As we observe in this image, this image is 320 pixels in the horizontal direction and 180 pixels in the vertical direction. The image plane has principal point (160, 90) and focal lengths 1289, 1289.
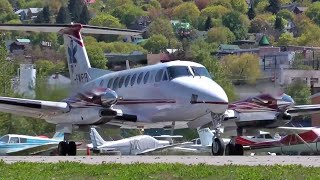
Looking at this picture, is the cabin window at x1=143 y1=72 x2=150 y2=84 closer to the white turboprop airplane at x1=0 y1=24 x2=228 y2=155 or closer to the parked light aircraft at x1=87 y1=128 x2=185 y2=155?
the white turboprop airplane at x1=0 y1=24 x2=228 y2=155

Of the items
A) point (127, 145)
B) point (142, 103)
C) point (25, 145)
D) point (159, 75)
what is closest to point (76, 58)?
point (142, 103)

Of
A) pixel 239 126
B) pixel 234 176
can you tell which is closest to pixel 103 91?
pixel 239 126

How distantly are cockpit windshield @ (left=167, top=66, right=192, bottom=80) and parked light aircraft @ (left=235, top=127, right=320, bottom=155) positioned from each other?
58.2 ft

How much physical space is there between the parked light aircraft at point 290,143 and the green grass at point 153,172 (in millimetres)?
30734

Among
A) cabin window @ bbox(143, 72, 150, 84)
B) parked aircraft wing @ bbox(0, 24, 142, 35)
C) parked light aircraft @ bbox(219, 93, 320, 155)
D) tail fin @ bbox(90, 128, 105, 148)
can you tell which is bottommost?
tail fin @ bbox(90, 128, 105, 148)

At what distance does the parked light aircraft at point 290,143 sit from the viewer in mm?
64312

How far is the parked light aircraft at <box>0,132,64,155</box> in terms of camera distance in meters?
68.4

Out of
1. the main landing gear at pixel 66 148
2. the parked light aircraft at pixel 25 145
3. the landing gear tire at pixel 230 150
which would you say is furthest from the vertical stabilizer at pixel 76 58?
the parked light aircraft at pixel 25 145

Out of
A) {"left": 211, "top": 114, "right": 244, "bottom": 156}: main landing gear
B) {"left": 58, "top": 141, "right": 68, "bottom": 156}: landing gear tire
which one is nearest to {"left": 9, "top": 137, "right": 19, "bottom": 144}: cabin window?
{"left": 58, "top": 141, "right": 68, "bottom": 156}: landing gear tire

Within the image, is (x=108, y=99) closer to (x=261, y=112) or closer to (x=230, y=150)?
(x=230, y=150)

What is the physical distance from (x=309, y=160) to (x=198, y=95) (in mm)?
7886

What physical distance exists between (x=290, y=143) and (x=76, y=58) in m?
16.7

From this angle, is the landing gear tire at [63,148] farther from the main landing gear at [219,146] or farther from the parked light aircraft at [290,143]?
the parked light aircraft at [290,143]

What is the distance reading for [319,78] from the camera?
13425 centimetres
